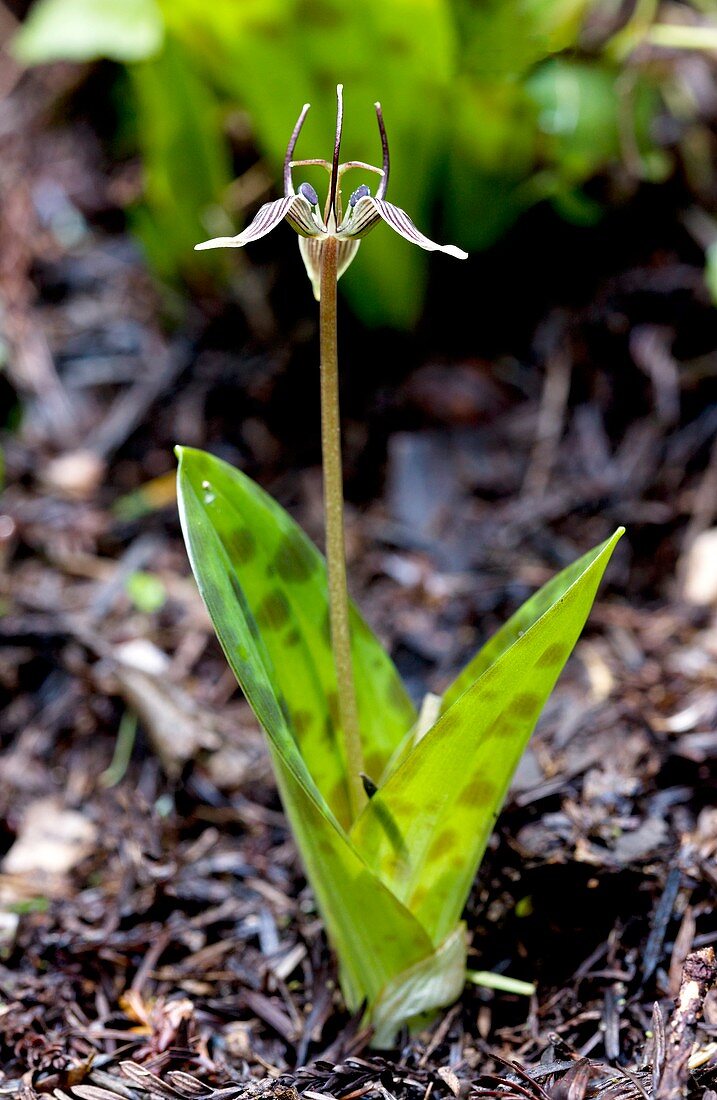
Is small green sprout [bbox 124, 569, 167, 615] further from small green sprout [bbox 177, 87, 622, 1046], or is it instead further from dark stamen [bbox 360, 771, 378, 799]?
dark stamen [bbox 360, 771, 378, 799]

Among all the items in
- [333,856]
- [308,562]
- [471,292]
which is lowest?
[333,856]

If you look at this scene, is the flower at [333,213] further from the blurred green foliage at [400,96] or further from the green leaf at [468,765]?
the blurred green foliage at [400,96]

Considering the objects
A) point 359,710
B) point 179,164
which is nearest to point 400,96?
point 179,164

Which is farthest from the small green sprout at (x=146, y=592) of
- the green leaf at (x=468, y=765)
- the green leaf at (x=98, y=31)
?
the green leaf at (x=98, y=31)

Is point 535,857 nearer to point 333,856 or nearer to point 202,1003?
point 333,856

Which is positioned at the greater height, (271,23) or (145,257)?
(271,23)

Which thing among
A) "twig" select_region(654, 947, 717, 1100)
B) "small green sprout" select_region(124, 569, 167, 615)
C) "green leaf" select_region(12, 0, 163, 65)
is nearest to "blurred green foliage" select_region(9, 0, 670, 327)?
"green leaf" select_region(12, 0, 163, 65)

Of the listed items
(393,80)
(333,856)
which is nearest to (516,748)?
(333,856)
